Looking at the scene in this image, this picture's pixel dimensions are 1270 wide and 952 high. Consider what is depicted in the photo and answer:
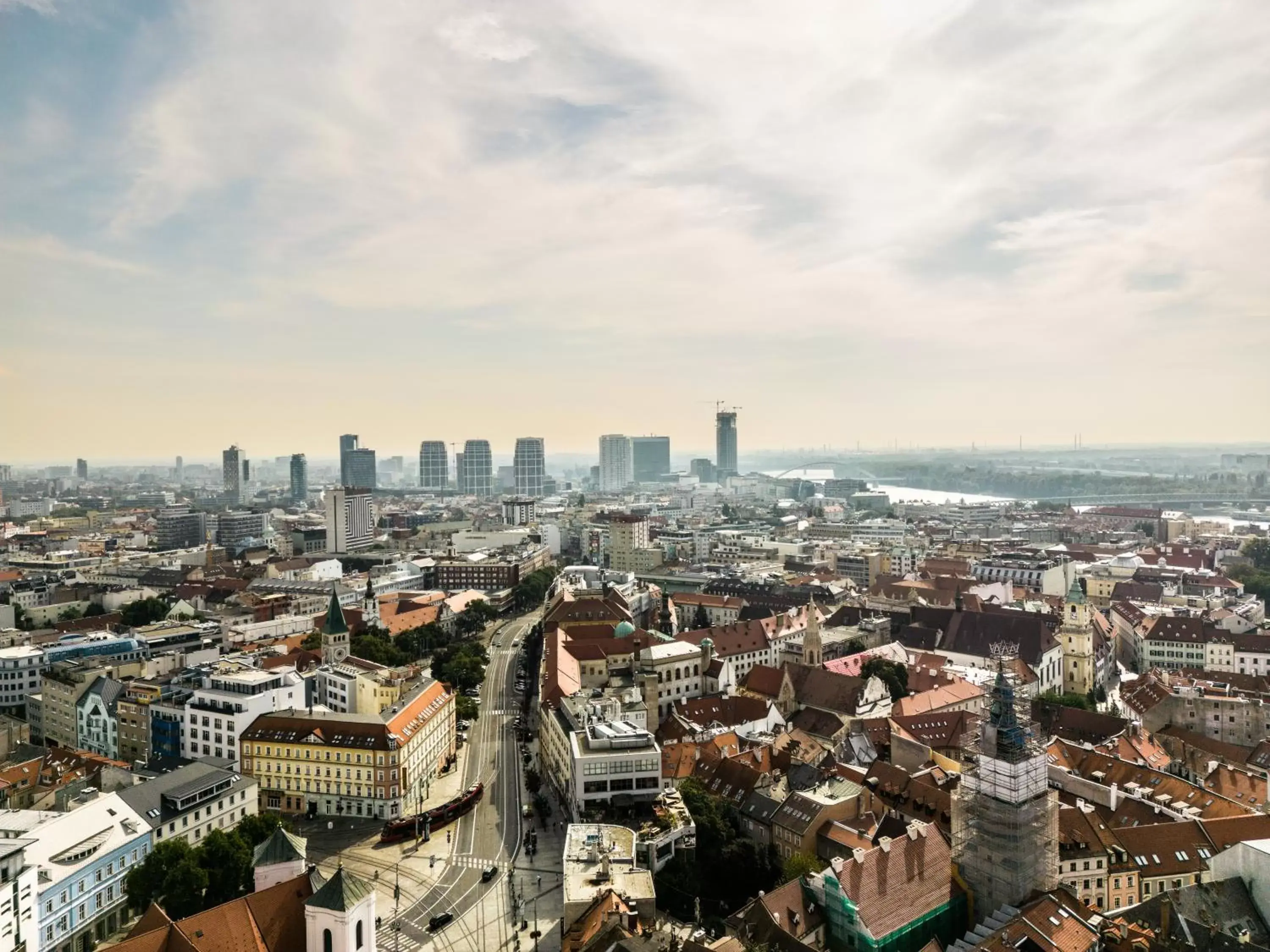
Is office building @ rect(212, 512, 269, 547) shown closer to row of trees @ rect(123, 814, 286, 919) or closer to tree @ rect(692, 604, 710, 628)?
tree @ rect(692, 604, 710, 628)

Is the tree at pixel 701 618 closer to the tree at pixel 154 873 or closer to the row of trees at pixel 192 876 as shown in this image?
the row of trees at pixel 192 876

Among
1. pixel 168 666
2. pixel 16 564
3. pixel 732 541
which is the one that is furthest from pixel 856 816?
pixel 16 564

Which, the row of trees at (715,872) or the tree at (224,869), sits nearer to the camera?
the tree at (224,869)

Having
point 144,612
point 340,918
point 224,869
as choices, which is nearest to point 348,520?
point 144,612

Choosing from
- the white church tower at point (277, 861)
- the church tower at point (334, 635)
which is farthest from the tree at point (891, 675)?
the white church tower at point (277, 861)

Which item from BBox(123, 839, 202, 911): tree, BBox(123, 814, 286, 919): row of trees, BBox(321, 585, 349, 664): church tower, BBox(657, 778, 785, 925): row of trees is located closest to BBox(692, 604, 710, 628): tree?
BBox(321, 585, 349, 664): church tower

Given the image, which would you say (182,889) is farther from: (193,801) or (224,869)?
(193,801)
